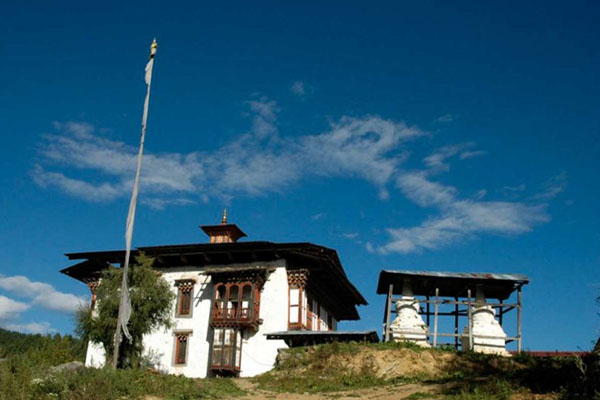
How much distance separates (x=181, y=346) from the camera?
35.8 metres

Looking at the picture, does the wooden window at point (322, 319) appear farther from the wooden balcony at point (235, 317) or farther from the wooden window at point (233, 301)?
the wooden window at point (233, 301)

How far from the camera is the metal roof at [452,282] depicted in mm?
30828

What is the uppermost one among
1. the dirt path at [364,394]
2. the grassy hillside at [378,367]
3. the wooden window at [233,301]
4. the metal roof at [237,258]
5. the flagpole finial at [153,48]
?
the flagpole finial at [153,48]

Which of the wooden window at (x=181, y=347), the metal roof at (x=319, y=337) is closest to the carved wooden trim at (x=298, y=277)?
the metal roof at (x=319, y=337)

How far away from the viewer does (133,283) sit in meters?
32.7

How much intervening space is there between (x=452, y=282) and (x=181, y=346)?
1663 cm

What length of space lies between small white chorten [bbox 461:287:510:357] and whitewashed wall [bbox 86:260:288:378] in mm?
10606

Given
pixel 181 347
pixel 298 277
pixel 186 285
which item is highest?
pixel 298 277

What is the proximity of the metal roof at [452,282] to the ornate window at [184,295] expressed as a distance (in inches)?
471

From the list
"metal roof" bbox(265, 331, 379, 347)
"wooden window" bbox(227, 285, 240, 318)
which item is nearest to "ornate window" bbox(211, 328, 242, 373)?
"wooden window" bbox(227, 285, 240, 318)

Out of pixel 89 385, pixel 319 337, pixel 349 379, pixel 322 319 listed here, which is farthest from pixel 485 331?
pixel 89 385

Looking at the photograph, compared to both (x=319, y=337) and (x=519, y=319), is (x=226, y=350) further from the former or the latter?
(x=519, y=319)

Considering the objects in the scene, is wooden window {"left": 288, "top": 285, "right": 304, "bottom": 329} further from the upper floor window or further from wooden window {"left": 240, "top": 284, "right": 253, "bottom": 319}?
wooden window {"left": 240, "top": 284, "right": 253, "bottom": 319}

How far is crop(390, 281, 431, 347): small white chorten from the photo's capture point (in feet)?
101
